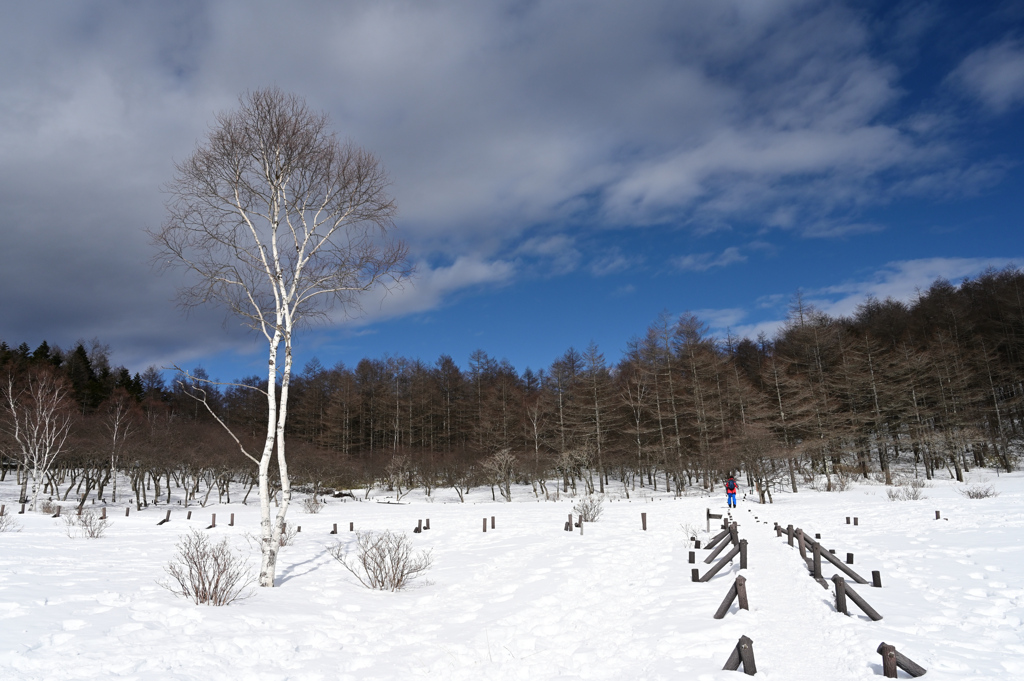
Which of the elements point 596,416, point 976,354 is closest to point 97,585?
point 596,416

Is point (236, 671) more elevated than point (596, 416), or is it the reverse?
point (596, 416)

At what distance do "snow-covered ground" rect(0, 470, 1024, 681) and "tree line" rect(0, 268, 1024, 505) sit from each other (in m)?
22.1

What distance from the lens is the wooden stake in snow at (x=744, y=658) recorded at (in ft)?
20.7

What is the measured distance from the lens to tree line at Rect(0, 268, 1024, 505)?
38.8 m

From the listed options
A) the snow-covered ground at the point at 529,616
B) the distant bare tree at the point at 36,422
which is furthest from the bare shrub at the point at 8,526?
the distant bare tree at the point at 36,422

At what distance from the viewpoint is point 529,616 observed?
946 centimetres

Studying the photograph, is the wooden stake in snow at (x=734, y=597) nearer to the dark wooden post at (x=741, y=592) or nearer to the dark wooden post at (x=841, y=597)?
the dark wooden post at (x=741, y=592)

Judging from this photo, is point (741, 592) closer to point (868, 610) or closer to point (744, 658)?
point (868, 610)

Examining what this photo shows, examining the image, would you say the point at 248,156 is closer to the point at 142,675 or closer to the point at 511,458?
the point at 142,675

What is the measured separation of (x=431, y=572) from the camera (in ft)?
42.9

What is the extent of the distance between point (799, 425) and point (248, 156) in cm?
4092

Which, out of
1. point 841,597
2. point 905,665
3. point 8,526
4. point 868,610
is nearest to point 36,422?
point 8,526

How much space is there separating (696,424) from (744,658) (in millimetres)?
36877

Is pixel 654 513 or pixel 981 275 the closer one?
pixel 654 513
